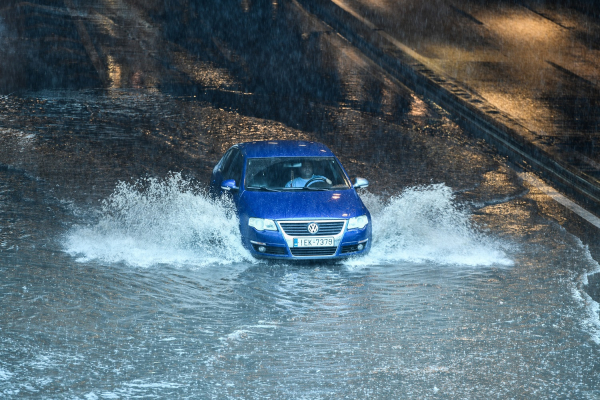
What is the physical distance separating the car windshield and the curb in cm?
434

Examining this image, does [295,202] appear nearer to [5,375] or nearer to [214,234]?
[214,234]

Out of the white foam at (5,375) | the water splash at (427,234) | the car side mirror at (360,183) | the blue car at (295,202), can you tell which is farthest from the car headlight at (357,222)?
the white foam at (5,375)

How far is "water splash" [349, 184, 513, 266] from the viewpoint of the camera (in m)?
9.81

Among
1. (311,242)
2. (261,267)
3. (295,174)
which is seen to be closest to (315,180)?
(295,174)

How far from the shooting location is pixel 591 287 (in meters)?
8.77

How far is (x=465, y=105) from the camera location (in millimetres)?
18031

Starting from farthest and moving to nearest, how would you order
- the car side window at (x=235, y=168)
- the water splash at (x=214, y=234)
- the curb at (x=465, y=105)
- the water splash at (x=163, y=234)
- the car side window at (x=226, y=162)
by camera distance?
the curb at (x=465, y=105) → the car side window at (x=226, y=162) → the car side window at (x=235, y=168) → the water splash at (x=214, y=234) → the water splash at (x=163, y=234)

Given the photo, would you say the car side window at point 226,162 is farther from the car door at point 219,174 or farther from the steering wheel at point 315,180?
the steering wheel at point 315,180

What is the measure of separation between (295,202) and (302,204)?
108mm

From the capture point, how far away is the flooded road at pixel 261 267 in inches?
252

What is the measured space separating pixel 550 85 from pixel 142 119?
10157 mm

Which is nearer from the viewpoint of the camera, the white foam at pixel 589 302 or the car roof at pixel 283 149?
the white foam at pixel 589 302

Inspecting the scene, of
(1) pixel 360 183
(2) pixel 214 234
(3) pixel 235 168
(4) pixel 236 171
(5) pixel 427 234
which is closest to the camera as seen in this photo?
(2) pixel 214 234

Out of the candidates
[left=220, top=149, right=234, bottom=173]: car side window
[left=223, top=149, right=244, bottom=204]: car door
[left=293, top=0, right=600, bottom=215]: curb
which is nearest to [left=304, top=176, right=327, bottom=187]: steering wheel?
[left=223, top=149, right=244, bottom=204]: car door
